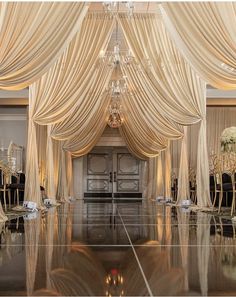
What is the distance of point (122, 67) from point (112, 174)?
30.1 ft

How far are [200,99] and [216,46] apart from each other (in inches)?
109

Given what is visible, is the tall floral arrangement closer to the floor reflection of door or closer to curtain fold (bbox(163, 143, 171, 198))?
curtain fold (bbox(163, 143, 171, 198))

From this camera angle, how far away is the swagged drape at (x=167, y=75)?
21.4 feet

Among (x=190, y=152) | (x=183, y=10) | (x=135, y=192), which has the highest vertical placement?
(x=183, y=10)

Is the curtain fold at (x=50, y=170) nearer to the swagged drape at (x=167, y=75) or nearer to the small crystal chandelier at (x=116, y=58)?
the small crystal chandelier at (x=116, y=58)

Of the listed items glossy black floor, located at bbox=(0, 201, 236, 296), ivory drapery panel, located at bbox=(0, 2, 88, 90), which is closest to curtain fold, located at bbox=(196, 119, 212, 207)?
ivory drapery panel, located at bbox=(0, 2, 88, 90)

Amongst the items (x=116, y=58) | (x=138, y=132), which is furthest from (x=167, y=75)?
(x=138, y=132)

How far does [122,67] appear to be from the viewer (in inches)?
326

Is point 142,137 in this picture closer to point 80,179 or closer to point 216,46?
point 80,179

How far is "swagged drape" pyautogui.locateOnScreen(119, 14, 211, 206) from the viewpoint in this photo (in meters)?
6.51

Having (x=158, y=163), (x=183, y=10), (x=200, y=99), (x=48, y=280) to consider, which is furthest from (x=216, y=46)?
(x=158, y=163)

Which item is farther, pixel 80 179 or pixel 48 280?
pixel 80 179

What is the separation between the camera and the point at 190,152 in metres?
14.8

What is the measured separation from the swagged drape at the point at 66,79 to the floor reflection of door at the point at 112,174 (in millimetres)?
9592
